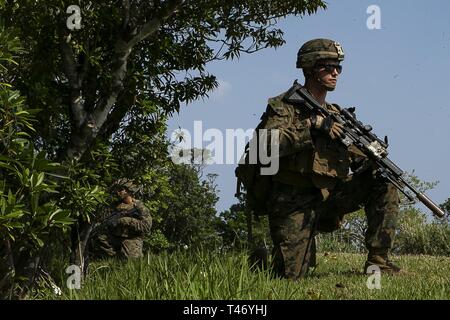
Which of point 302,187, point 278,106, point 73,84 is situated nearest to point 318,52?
point 278,106

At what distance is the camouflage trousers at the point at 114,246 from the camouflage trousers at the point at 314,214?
641cm

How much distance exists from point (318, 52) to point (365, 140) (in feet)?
3.26

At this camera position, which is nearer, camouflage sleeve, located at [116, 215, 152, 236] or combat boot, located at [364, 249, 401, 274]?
combat boot, located at [364, 249, 401, 274]

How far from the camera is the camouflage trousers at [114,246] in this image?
44.8 feet

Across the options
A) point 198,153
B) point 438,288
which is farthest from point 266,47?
point 198,153

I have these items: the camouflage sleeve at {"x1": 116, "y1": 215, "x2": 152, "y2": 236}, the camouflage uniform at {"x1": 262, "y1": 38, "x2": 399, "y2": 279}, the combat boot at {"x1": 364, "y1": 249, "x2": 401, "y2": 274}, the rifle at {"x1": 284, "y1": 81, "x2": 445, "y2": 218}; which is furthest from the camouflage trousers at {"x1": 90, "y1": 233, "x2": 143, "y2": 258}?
the rifle at {"x1": 284, "y1": 81, "x2": 445, "y2": 218}

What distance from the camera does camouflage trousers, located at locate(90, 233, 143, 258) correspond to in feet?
44.8

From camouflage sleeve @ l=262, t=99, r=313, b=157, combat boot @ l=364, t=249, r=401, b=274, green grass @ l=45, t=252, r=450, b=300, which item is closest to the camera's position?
green grass @ l=45, t=252, r=450, b=300

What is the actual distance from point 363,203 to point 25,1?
4.26 meters

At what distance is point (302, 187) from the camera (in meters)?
7.17

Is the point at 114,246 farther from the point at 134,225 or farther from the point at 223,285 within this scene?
the point at 223,285

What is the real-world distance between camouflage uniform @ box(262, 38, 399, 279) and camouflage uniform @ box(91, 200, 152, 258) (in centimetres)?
622

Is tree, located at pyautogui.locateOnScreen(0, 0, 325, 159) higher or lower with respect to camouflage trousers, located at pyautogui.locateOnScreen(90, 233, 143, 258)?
higher

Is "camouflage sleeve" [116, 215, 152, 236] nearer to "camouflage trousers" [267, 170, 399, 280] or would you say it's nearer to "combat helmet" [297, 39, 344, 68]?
"camouflage trousers" [267, 170, 399, 280]
